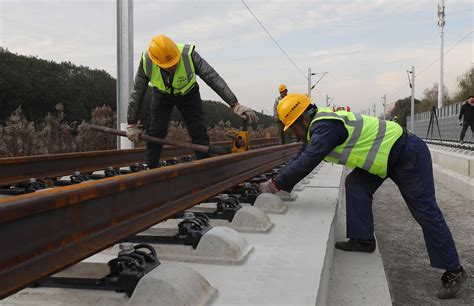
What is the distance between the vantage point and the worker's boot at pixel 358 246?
3865 millimetres

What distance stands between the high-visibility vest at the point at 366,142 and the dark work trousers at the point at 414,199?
108mm

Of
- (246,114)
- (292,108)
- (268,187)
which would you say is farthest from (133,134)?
(292,108)

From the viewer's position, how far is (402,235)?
5.71 metres

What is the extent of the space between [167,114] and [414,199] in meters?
3.41

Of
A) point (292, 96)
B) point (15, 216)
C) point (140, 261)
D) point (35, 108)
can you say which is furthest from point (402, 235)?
point (35, 108)

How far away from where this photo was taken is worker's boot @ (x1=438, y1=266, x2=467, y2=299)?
3.53 m

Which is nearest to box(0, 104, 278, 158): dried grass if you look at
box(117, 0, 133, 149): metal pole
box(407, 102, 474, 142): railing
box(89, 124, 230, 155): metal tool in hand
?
box(117, 0, 133, 149): metal pole

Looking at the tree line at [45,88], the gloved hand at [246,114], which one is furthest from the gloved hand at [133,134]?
the tree line at [45,88]

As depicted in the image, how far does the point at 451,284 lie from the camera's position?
3.55 m

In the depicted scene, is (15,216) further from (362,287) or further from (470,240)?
(470,240)

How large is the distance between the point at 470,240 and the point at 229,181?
2.84 m

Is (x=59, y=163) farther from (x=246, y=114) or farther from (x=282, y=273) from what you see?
(x=282, y=273)

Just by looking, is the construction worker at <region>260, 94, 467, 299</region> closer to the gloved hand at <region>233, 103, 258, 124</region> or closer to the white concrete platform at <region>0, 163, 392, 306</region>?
the white concrete platform at <region>0, 163, 392, 306</region>

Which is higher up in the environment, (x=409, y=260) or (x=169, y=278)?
(x=169, y=278)
